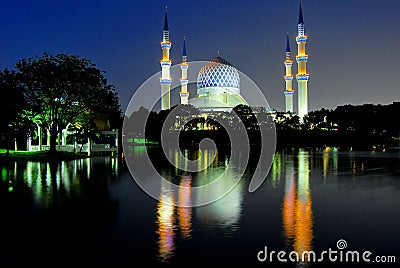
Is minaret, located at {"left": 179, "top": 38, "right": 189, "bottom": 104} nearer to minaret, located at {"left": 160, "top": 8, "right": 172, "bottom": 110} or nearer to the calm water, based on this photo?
minaret, located at {"left": 160, "top": 8, "right": 172, "bottom": 110}

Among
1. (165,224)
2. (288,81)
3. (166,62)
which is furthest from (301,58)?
(165,224)

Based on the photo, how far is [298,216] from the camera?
12352mm

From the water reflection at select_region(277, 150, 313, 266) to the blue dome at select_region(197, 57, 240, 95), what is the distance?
74986 mm

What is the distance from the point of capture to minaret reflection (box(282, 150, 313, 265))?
964 centimetres

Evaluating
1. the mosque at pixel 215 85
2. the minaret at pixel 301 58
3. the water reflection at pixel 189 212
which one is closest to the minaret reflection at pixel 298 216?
the water reflection at pixel 189 212

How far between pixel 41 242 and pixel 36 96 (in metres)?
29.6

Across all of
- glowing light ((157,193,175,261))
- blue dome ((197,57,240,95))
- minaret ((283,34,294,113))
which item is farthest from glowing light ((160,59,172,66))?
glowing light ((157,193,175,261))

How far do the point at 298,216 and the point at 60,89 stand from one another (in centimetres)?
2824

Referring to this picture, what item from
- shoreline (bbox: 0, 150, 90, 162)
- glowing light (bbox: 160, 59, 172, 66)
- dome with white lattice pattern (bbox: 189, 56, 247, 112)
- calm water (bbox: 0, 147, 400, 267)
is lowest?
calm water (bbox: 0, 147, 400, 267)

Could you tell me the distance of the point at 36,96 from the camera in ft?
123

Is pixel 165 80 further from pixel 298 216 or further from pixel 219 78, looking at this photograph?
pixel 298 216

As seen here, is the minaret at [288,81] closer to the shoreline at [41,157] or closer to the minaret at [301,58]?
the minaret at [301,58]

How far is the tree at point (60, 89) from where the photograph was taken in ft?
121

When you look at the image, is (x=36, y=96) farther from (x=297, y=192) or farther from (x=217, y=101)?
(x=217, y=101)
